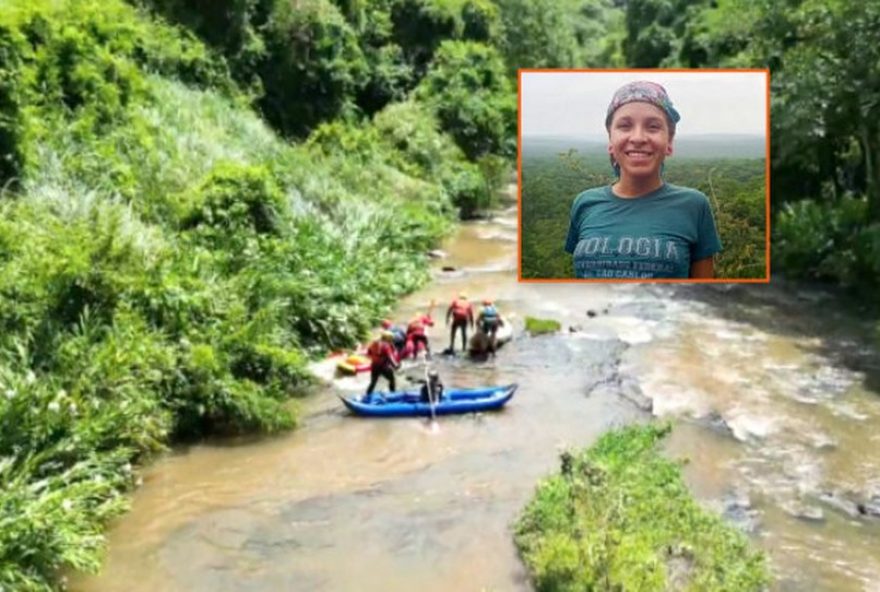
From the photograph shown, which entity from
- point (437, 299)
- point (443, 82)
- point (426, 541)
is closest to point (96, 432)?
point (426, 541)

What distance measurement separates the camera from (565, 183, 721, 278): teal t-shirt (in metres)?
6.06

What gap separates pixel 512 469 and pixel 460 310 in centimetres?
443

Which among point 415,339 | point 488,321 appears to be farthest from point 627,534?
point 488,321

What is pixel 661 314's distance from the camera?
59.8 feet

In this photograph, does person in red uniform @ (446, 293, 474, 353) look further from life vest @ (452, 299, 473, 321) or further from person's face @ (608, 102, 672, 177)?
person's face @ (608, 102, 672, 177)

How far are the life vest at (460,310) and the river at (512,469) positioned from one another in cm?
59

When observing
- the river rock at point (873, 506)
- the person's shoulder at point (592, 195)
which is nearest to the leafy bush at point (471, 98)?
the river rock at point (873, 506)

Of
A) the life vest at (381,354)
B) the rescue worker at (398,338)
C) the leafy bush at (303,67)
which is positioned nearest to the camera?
the life vest at (381,354)

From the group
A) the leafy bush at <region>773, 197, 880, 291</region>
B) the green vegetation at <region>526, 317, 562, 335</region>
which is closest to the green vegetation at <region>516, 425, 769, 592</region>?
the green vegetation at <region>526, 317, 562, 335</region>

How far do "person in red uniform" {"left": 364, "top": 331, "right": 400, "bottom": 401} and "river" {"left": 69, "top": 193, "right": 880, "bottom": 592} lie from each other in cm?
57

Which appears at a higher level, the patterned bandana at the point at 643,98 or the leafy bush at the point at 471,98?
the leafy bush at the point at 471,98

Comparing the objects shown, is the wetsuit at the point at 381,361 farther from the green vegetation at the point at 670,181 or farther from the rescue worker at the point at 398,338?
the green vegetation at the point at 670,181

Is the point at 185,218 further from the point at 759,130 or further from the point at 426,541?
the point at 759,130

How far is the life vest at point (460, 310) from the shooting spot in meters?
15.2
